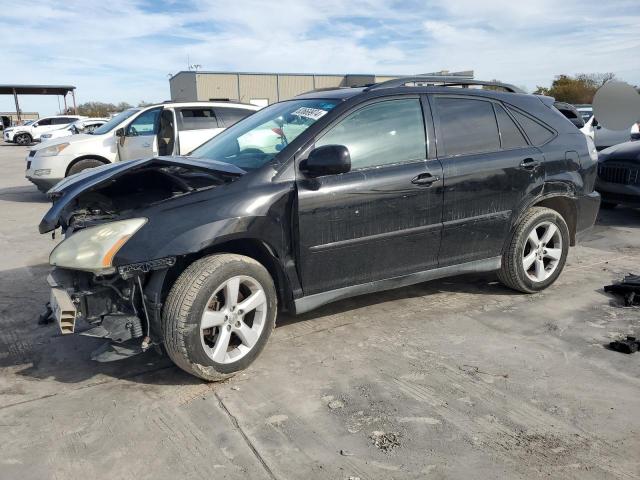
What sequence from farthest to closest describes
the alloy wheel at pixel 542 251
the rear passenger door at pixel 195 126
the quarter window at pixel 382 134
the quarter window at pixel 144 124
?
the quarter window at pixel 144 124
the rear passenger door at pixel 195 126
the alloy wheel at pixel 542 251
the quarter window at pixel 382 134

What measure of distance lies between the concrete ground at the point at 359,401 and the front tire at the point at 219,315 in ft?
0.56

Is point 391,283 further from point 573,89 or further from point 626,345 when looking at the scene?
point 573,89

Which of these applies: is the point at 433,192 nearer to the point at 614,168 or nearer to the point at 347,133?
the point at 347,133

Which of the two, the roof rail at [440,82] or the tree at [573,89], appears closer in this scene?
the roof rail at [440,82]

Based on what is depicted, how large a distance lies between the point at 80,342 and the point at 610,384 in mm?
3535

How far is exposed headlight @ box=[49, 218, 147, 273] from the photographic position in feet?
9.49

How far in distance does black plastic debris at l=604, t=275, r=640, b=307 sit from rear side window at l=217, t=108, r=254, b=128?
22.7 ft

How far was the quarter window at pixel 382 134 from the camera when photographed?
3.64 m

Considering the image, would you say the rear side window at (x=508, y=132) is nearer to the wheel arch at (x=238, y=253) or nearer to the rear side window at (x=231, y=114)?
the wheel arch at (x=238, y=253)

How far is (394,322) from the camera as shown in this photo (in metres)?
4.10

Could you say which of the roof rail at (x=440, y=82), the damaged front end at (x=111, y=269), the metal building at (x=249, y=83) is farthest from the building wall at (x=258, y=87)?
the damaged front end at (x=111, y=269)

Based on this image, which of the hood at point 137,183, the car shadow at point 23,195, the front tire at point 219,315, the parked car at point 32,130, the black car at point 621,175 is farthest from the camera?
the parked car at point 32,130

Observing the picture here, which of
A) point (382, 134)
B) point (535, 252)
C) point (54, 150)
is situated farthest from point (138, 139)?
point (535, 252)

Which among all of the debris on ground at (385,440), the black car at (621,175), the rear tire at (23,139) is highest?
the rear tire at (23,139)
